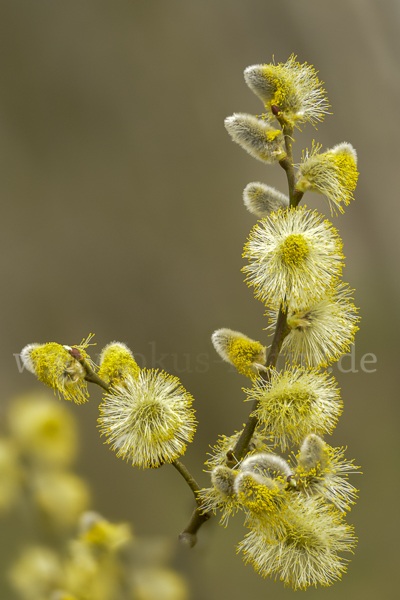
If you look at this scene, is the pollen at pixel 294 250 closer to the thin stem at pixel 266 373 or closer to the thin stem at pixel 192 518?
the thin stem at pixel 266 373

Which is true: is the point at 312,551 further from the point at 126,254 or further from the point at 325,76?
the point at 325,76

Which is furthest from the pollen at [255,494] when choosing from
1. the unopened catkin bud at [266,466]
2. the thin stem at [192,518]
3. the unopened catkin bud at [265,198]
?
the unopened catkin bud at [265,198]

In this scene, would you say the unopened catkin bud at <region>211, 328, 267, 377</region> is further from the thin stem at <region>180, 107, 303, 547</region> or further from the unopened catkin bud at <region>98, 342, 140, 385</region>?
the unopened catkin bud at <region>98, 342, 140, 385</region>

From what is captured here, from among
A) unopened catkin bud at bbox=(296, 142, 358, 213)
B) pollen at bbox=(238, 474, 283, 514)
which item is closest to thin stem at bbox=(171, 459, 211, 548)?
pollen at bbox=(238, 474, 283, 514)

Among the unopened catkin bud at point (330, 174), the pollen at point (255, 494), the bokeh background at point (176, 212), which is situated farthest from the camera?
the bokeh background at point (176, 212)

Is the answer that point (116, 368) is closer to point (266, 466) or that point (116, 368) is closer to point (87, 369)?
point (87, 369)

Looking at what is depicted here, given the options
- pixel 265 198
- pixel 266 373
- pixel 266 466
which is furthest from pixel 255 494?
pixel 265 198
